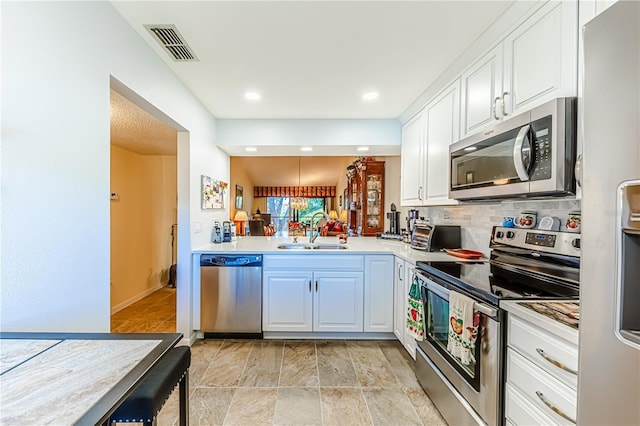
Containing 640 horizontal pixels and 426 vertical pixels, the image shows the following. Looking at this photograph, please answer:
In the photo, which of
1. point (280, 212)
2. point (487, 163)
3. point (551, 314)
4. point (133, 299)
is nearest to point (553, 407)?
point (551, 314)

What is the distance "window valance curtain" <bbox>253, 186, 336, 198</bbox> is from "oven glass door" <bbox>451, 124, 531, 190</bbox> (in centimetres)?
464

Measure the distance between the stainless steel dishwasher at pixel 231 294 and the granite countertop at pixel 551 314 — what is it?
2.18 m

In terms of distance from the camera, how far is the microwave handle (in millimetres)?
1363

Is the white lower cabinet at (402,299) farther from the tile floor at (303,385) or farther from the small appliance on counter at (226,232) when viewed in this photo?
the small appliance on counter at (226,232)

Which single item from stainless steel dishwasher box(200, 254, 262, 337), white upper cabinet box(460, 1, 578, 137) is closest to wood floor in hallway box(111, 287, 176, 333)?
stainless steel dishwasher box(200, 254, 262, 337)

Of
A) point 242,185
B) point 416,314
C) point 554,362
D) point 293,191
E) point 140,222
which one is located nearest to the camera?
point 554,362

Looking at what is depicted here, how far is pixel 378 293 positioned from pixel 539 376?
1.83 m

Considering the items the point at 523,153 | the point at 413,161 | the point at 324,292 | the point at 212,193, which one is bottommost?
the point at 324,292

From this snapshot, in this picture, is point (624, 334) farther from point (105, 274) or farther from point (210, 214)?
point (210, 214)

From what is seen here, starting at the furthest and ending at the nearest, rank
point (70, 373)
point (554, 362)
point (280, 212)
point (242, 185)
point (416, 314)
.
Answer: point (280, 212) < point (242, 185) < point (416, 314) < point (554, 362) < point (70, 373)

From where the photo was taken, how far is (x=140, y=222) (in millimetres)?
4328

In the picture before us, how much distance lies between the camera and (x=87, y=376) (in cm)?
74

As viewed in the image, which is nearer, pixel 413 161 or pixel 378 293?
pixel 378 293

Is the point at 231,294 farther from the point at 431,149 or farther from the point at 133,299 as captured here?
the point at 431,149
